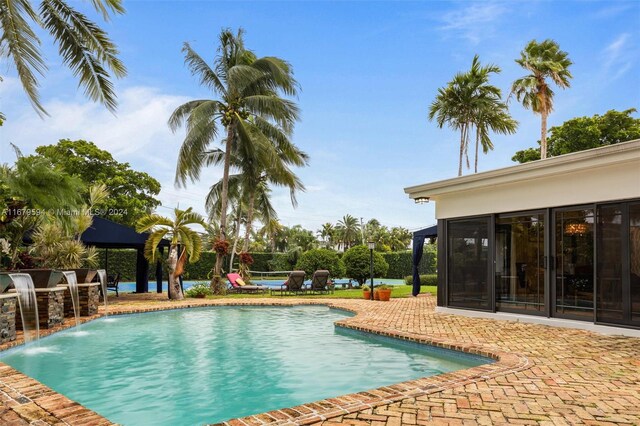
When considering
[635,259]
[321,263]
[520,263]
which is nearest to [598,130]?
[321,263]

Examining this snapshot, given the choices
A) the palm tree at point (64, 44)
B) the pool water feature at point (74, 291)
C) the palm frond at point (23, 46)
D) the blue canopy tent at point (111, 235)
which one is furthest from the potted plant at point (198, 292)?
the palm frond at point (23, 46)

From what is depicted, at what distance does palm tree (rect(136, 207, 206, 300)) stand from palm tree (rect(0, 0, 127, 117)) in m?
5.94

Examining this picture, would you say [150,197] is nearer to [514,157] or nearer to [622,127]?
[514,157]

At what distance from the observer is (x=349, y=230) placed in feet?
188

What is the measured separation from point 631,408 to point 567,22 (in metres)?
13.3

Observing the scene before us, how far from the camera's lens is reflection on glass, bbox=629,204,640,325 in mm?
8000

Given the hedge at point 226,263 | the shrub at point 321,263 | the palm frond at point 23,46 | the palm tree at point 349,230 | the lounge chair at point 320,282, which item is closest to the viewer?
the palm frond at point 23,46

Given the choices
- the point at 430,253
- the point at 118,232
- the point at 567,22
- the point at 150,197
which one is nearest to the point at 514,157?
the point at 430,253

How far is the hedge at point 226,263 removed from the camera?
90.3 ft

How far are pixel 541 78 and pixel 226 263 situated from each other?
22525 millimetres

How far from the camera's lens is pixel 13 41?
8547 millimetres

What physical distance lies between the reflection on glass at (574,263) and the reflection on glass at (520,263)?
1.24ft

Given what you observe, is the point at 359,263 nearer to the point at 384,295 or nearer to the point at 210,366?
the point at 384,295

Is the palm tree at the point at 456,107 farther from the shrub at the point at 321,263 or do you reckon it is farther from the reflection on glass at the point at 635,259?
the reflection on glass at the point at 635,259
